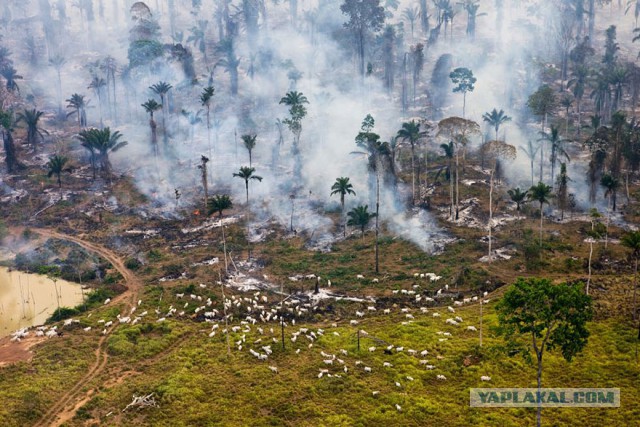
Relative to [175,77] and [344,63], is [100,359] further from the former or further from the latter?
[344,63]

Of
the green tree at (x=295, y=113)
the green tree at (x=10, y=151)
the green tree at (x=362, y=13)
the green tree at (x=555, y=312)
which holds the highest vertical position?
the green tree at (x=362, y=13)

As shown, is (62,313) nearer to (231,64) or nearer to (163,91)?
(163,91)

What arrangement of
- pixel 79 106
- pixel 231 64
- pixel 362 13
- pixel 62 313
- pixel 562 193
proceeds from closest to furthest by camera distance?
pixel 62 313 < pixel 562 193 < pixel 79 106 < pixel 362 13 < pixel 231 64

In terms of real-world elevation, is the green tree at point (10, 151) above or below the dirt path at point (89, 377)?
above

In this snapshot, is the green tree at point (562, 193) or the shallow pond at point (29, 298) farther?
the green tree at point (562, 193)

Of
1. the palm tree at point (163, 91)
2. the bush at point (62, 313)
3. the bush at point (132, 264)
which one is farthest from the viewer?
the palm tree at point (163, 91)

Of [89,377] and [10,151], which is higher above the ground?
[10,151]

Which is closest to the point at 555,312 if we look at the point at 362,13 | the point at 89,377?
the point at 89,377

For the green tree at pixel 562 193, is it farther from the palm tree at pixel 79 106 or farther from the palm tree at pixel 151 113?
the palm tree at pixel 79 106

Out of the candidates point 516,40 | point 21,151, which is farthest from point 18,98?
point 516,40

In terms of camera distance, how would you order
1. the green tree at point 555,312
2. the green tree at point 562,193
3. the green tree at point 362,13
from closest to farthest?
the green tree at point 555,312 → the green tree at point 562,193 → the green tree at point 362,13

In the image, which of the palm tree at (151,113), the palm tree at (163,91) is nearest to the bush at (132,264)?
the palm tree at (151,113)
